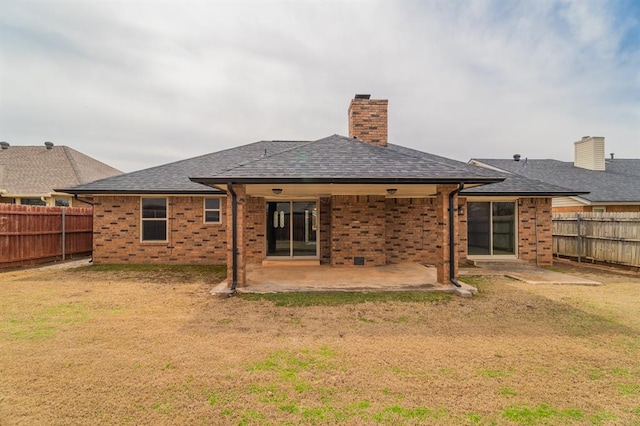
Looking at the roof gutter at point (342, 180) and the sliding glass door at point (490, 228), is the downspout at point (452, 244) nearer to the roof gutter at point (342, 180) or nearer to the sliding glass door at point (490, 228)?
the roof gutter at point (342, 180)

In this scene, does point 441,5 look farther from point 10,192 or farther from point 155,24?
point 10,192

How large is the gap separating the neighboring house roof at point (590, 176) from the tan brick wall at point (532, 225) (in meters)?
5.33

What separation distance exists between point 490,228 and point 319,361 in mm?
10317

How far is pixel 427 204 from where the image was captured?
37.0ft

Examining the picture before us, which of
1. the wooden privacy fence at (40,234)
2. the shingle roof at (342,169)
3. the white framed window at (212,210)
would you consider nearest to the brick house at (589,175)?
the shingle roof at (342,169)

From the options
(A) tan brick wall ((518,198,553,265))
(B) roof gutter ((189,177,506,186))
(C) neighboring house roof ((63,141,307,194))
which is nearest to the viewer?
(B) roof gutter ((189,177,506,186))

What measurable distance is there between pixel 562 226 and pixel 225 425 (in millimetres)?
14812

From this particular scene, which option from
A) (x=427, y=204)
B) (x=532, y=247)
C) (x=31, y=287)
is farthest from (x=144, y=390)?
(x=532, y=247)

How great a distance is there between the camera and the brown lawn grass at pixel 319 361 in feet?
9.13

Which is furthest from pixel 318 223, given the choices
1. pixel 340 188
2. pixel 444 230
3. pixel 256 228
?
pixel 444 230

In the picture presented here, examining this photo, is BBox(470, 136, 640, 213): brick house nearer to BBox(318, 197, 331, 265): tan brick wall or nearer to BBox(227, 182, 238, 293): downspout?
BBox(318, 197, 331, 265): tan brick wall

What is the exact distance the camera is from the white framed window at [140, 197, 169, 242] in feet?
37.6

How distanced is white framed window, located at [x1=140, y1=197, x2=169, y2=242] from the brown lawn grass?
4.92 metres

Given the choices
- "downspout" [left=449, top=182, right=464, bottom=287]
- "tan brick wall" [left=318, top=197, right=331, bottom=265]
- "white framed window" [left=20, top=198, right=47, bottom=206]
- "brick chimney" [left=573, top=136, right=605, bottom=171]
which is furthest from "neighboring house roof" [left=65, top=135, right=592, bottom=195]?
"brick chimney" [left=573, top=136, right=605, bottom=171]
